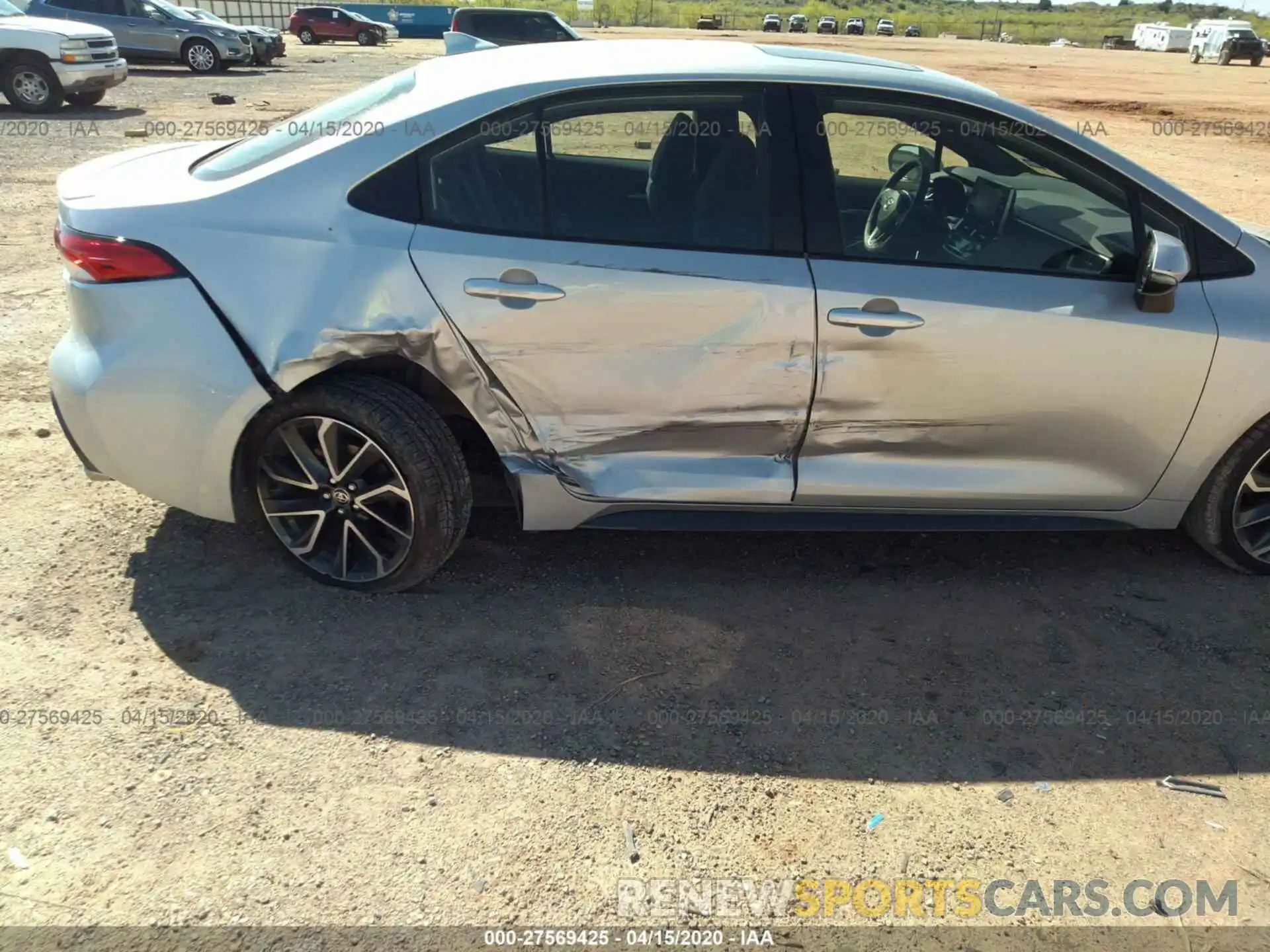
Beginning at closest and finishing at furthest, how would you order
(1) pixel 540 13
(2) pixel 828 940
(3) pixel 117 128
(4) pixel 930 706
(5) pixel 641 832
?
(2) pixel 828 940, (5) pixel 641 832, (4) pixel 930 706, (3) pixel 117 128, (1) pixel 540 13

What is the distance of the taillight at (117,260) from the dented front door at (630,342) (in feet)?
2.58

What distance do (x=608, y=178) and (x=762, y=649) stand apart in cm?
163

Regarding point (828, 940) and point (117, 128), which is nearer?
point (828, 940)

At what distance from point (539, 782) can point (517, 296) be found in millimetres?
1431

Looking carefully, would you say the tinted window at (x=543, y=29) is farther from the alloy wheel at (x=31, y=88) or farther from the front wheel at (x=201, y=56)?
the alloy wheel at (x=31, y=88)

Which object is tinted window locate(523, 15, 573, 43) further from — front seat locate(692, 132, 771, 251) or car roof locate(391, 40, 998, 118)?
front seat locate(692, 132, 771, 251)

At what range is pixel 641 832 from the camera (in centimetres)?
249

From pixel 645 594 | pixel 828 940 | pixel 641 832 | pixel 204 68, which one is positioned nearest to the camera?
pixel 828 940

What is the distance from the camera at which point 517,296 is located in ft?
9.75

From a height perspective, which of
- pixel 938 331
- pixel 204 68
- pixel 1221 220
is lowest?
pixel 204 68

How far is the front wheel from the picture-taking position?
2248 cm

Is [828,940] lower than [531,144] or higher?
lower

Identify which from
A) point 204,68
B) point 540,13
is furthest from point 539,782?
point 204,68

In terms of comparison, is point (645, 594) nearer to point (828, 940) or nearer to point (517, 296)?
point (517, 296)
